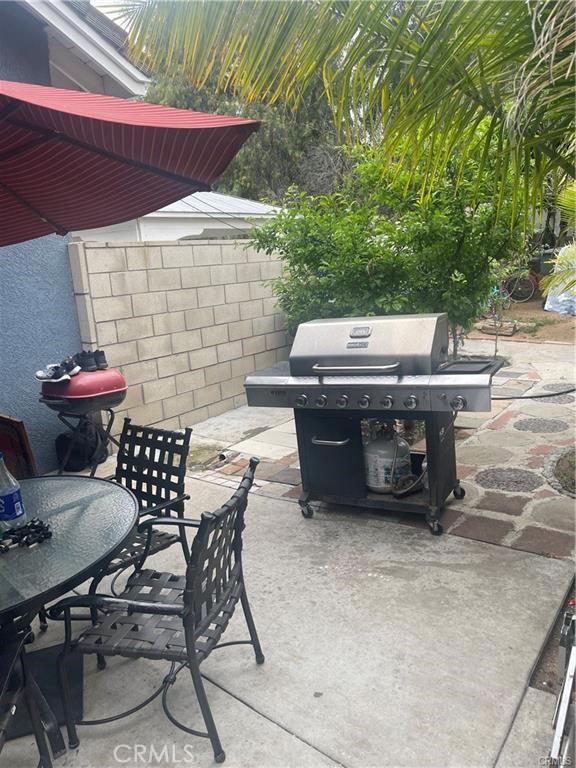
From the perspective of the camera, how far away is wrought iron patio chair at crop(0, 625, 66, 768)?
2061mm

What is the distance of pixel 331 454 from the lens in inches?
162

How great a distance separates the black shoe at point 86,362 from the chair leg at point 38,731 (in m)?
3.23

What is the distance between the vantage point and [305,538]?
4.00m

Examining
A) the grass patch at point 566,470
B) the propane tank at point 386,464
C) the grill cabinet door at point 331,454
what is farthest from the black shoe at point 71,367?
the grass patch at point 566,470

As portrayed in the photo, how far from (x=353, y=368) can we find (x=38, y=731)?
2449 mm

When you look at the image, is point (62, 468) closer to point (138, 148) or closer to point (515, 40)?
point (138, 148)

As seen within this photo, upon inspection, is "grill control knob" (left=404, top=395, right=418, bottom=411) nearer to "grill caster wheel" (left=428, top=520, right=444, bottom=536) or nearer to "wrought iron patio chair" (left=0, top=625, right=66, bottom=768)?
"grill caster wheel" (left=428, top=520, right=444, bottom=536)

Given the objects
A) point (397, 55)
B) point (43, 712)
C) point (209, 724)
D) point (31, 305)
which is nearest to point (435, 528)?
point (209, 724)

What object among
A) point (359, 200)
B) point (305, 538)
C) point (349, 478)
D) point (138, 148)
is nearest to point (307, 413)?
point (349, 478)

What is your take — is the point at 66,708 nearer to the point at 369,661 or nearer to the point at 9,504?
the point at 9,504

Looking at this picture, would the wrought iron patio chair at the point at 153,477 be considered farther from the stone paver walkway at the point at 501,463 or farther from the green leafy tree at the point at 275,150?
the green leafy tree at the point at 275,150

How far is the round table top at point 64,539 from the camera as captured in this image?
212 cm

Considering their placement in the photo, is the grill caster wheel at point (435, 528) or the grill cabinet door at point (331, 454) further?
the grill cabinet door at point (331, 454)

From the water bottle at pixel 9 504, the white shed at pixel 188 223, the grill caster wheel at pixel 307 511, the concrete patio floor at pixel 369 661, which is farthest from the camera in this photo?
the white shed at pixel 188 223
